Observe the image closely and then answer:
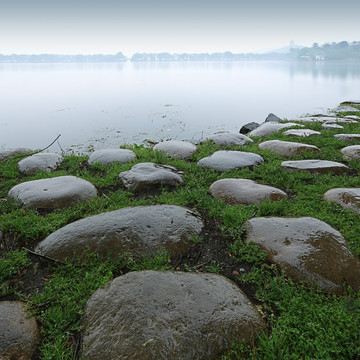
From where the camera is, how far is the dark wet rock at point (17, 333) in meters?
1.86

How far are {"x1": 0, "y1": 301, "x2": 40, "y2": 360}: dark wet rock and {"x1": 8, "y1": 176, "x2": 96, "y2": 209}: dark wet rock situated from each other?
1.66 meters

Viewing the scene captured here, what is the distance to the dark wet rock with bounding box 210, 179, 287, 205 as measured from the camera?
12.5 feet

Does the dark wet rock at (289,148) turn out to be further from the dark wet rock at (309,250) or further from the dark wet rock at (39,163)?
the dark wet rock at (39,163)

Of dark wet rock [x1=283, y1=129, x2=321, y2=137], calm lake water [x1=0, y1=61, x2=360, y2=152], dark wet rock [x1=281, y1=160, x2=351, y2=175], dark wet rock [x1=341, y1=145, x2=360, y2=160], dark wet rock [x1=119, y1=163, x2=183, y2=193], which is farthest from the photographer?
calm lake water [x1=0, y1=61, x2=360, y2=152]

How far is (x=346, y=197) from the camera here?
3674 mm

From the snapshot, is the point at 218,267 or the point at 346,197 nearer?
the point at 218,267

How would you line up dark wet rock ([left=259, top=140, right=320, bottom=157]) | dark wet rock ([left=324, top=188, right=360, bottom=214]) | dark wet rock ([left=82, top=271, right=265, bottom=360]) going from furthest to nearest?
1. dark wet rock ([left=259, top=140, right=320, bottom=157])
2. dark wet rock ([left=324, top=188, right=360, bottom=214])
3. dark wet rock ([left=82, top=271, right=265, bottom=360])

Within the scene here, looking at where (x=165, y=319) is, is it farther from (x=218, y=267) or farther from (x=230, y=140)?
(x=230, y=140)

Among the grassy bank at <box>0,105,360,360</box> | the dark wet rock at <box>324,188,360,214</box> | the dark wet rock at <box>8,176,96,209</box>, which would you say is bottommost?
the grassy bank at <box>0,105,360,360</box>

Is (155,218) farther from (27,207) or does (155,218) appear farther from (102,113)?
(102,113)

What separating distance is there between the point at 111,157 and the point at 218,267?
3607mm

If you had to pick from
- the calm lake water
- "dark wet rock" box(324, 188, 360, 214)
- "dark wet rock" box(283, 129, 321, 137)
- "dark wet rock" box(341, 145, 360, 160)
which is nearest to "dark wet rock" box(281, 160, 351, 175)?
"dark wet rock" box(341, 145, 360, 160)

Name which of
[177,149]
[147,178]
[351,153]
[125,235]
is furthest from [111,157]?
[351,153]

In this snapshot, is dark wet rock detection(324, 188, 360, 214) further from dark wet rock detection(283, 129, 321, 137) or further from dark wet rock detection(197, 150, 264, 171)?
dark wet rock detection(283, 129, 321, 137)
